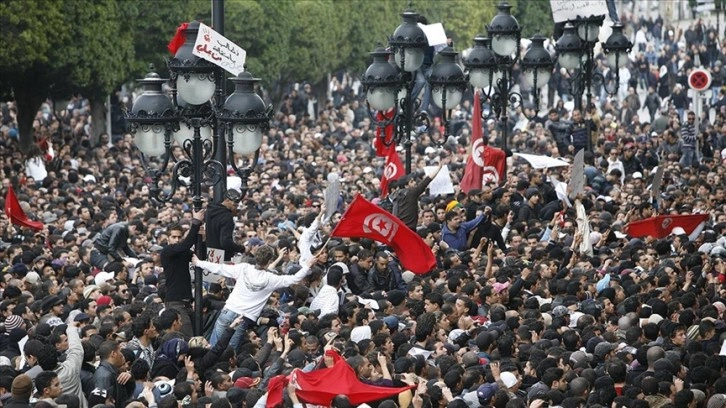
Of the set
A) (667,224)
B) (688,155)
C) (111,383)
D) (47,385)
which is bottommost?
(688,155)

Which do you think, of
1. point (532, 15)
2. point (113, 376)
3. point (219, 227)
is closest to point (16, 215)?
point (219, 227)

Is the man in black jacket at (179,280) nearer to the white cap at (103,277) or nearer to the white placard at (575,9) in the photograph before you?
the white cap at (103,277)

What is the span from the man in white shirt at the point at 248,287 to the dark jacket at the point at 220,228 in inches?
55.0

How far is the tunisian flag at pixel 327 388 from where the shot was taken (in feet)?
51.6

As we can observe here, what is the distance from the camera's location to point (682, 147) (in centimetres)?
3697

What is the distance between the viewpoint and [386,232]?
71.5 feet

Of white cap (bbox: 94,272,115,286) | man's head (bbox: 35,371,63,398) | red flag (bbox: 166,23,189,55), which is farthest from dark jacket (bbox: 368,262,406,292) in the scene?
man's head (bbox: 35,371,63,398)

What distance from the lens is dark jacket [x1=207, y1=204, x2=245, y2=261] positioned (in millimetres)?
20828

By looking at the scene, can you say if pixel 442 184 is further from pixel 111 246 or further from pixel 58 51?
pixel 58 51

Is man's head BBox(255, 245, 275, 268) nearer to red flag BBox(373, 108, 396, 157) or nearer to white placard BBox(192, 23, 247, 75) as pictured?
white placard BBox(192, 23, 247, 75)

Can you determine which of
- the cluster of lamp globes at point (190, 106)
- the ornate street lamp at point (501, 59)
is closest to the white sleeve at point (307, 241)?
the cluster of lamp globes at point (190, 106)

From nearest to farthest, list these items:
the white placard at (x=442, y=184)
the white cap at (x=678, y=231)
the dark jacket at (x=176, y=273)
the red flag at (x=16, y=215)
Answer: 1. the dark jacket at (x=176, y=273)
2. the white cap at (x=678, y=231)
3. the white placard at (x=442, y=184)
4. the red flag at (x=16, y=215)

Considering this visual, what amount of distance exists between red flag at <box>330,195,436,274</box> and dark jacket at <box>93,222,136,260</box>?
4.91 m

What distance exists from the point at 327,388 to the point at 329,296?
13.2 ft
